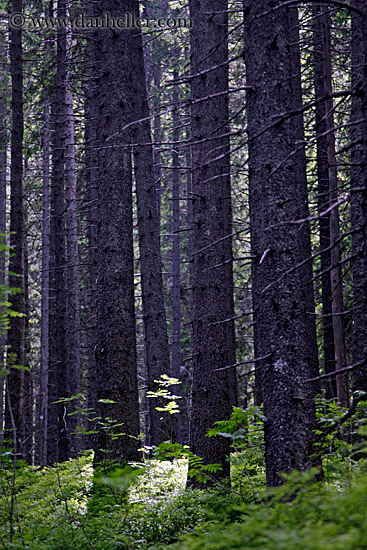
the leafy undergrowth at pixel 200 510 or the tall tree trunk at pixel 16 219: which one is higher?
the tall tree trunk at pixel 16 219

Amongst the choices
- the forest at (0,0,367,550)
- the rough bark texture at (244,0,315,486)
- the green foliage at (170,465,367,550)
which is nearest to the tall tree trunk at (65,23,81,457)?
the forest at (0,0,367,550)

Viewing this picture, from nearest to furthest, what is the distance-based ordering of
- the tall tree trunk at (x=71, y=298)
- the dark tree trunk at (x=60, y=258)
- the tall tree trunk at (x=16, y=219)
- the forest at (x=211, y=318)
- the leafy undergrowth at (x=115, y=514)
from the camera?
1. the forest at (x=211, y=318)
2. the leafy undergrowth at (x=115, y=514)
3. the tall tree trunk at (x=16, y=219)
4. the dark tree trunk at (x=60, y=258)
5. the tall tree trunk at (x=71, y=298)

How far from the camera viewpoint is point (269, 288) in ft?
17.7

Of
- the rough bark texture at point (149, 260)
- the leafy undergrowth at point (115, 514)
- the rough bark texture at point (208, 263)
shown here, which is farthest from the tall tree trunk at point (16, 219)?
the rough bark texture at point (208, 263)

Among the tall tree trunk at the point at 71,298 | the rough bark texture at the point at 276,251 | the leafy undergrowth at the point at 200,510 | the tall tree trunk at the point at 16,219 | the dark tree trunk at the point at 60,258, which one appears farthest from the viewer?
the tall tree trunk at the point at 71,298

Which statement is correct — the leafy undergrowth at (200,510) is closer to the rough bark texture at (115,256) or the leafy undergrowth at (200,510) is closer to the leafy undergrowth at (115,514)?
the leafy undergrowth at (115,514)

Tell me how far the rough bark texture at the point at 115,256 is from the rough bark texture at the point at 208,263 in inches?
43.0

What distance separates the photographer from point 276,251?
211 inches

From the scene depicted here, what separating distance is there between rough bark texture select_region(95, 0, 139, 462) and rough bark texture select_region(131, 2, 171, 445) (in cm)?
311

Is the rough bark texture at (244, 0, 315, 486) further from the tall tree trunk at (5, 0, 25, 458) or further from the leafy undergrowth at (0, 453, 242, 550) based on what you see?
the tall tree trunk at (5, 0, 25, 458)

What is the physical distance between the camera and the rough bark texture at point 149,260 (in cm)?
1232

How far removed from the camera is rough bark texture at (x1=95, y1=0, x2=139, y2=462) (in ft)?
27.9

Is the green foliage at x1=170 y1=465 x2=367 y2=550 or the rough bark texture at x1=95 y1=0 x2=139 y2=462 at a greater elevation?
the rough bark texture at x1=95 y1=0 x2=139 y2=462

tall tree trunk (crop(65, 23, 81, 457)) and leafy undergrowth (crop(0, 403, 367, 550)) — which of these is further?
tall tree trunk (crop(65, 23, 81, 457))
